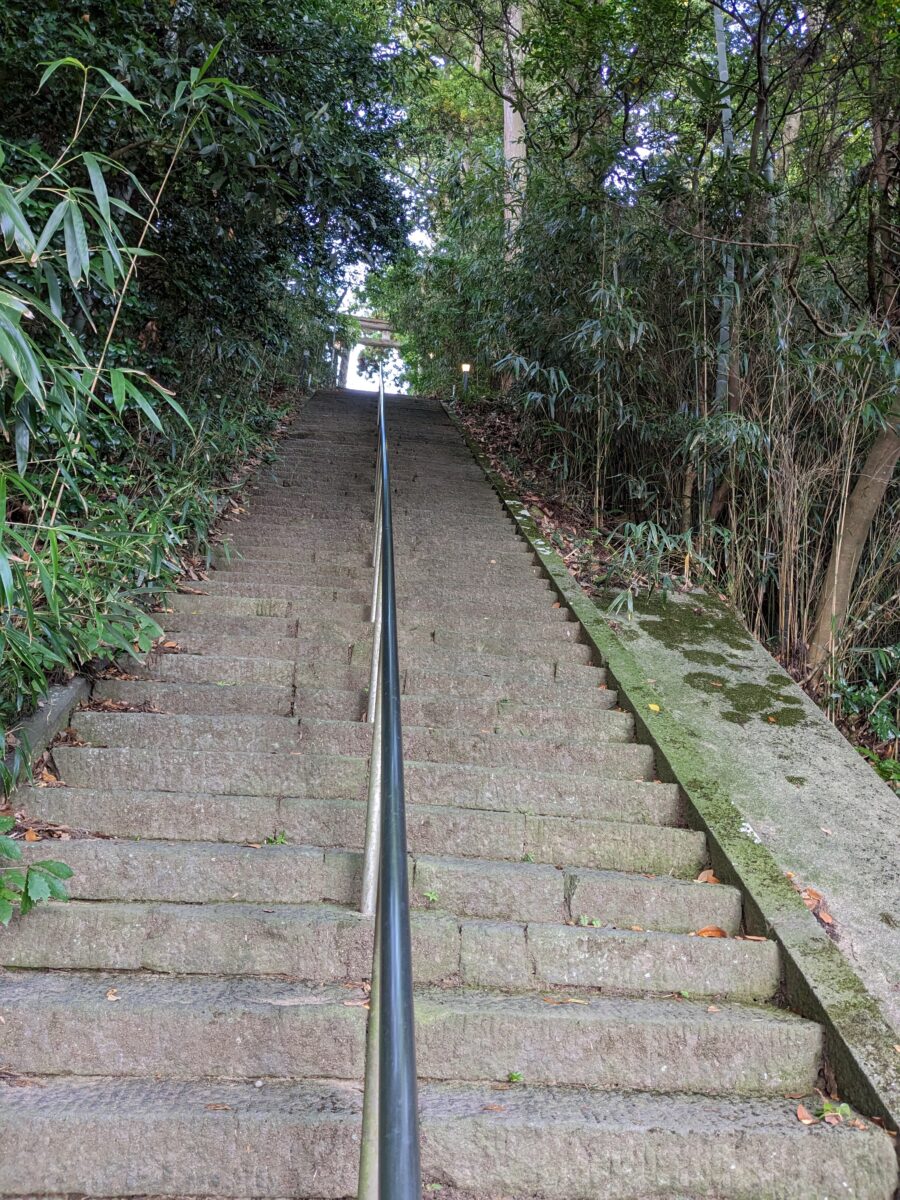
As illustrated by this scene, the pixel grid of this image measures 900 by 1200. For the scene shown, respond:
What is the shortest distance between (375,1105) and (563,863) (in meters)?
1.56

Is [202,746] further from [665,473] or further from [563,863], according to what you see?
[665,473]

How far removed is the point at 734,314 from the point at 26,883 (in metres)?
4.43

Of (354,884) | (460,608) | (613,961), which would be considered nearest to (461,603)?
(460,608)

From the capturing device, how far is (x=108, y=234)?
1842 mm

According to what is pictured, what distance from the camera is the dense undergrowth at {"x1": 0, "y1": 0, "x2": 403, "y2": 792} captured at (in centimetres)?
204

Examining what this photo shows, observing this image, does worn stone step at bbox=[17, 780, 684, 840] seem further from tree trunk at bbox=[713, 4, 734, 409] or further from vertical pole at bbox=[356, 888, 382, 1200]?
tree trunk at bbox=[713, 4, 734, 409]

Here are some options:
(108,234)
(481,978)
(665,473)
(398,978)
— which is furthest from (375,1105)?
(665,473)

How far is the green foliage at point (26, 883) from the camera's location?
181 cm

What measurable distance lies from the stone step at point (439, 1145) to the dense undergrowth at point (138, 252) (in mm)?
1109

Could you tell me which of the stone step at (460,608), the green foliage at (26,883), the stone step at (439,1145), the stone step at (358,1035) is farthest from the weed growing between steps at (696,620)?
the green foliage at (26,883)

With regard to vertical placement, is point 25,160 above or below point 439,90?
below

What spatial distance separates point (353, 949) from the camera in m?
1.90

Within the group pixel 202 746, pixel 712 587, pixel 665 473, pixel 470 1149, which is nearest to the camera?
pixel 470 1149

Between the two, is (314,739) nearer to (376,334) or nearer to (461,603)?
(461,603)
